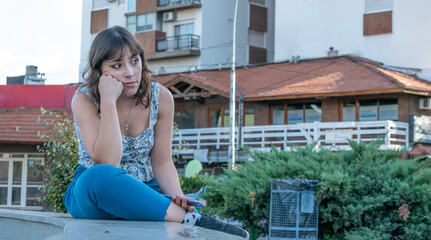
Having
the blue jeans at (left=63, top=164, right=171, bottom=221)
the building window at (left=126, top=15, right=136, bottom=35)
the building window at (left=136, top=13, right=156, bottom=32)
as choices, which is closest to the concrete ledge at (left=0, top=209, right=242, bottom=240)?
the blue jeans at (left=63, top=164, right=171, bottom=221)

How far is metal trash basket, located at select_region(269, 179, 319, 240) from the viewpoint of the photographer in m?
8.95

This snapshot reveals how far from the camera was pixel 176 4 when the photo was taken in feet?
150

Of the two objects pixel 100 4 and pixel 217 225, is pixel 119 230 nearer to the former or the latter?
pixel 217 225

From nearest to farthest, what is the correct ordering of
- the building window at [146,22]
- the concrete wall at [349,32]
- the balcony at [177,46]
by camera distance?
the concrete wall at [349,32] < the balcony at [177,46] < the building window at [146,22]

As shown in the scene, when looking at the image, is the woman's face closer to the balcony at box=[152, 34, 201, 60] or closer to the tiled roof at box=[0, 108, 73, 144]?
the tiled roof at box=[0, 108, 73, 144]

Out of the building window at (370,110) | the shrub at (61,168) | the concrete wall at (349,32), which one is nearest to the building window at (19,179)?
the building window at (370,110)

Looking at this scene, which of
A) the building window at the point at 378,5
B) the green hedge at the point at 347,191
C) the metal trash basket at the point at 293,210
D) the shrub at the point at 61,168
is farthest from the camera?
the building window at the point at 378,5

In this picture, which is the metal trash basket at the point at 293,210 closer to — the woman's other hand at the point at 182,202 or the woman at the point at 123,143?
the woman at the point at 123,143

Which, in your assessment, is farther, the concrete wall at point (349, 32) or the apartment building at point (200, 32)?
the apartment building at point (200, 32)

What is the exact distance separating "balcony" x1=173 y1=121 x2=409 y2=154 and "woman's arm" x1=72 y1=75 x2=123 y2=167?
70.2 feet

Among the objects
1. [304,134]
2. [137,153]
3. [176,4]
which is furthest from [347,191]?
[176,4]

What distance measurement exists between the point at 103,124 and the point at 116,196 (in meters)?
0.44

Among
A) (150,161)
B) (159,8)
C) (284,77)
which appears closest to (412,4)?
(284,77)

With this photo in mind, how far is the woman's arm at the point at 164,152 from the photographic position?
3.91m
